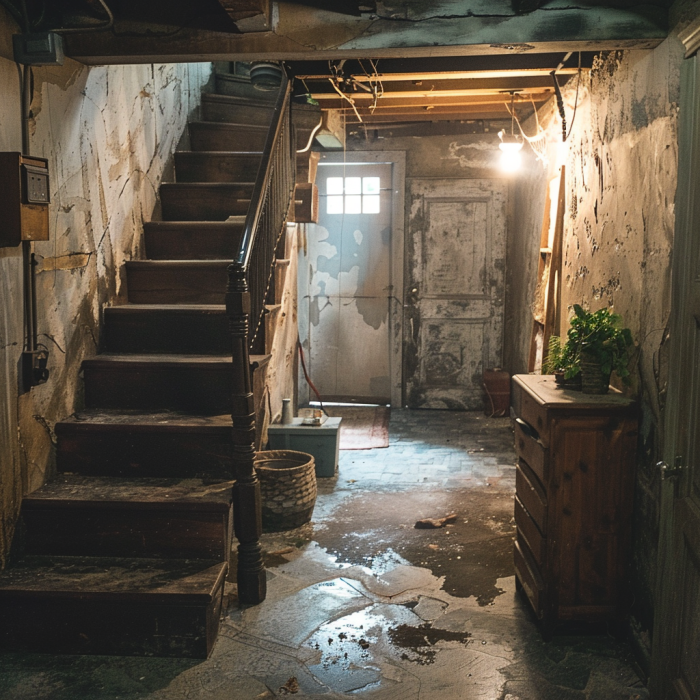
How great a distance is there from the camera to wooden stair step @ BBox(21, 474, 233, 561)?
3.29m

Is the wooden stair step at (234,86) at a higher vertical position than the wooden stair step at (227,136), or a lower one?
higher

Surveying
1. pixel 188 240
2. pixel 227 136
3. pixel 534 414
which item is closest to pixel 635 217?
pixel 534 414

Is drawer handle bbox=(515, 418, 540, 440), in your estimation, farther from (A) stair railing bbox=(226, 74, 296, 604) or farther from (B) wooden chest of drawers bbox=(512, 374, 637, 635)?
(A) stair railing bbox=(226, 74, 296, 604)

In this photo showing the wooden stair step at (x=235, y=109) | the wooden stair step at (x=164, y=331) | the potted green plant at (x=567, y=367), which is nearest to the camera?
the potted green plant at (x=567, y=367)

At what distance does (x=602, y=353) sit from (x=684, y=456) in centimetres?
89

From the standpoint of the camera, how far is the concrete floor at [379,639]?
9.12ft

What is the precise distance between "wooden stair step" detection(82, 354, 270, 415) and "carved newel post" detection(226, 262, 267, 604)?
1.89 ft

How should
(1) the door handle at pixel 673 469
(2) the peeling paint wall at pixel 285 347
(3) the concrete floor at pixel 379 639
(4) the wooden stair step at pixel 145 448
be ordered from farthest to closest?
(2) the peeling paint wall at pixel 285 347 → (4) the wooden stair step at pixel 145 448 → (3) the concrete floor at pixel 379 639 → (1) the door handle at pixel 673 469

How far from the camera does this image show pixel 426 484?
5242 mm

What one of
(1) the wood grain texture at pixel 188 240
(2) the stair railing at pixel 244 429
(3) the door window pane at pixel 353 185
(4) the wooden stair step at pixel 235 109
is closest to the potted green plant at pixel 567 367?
(2) the stair railing at pixel 244 429

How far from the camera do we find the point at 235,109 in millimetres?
6148

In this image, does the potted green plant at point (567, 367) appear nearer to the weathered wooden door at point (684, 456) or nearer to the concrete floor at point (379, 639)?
the weathered wooden door at point (684, 456)

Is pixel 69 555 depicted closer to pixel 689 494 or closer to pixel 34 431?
pixel 34 431

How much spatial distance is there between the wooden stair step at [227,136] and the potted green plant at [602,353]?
347cm
